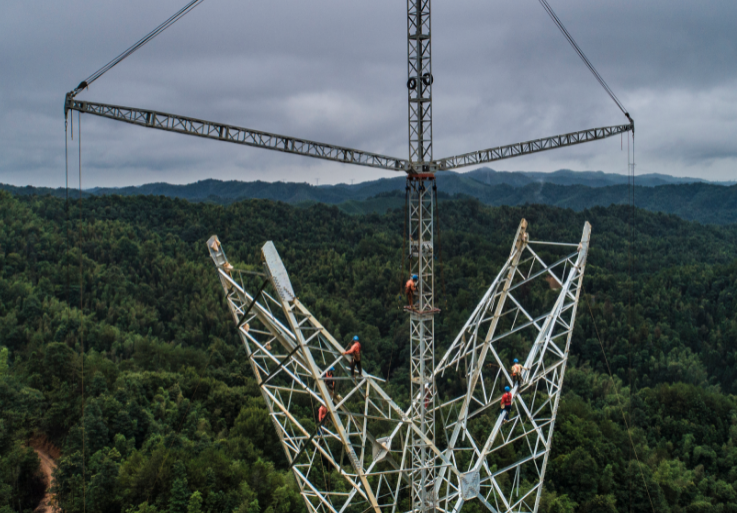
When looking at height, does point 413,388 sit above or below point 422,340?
below

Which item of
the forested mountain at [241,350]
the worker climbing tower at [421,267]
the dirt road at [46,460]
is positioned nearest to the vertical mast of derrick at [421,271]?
the worker climbing tower at [421,267]

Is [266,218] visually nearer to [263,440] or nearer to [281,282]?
[263,440]

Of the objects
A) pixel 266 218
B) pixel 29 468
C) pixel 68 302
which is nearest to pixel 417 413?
pixel 29 468

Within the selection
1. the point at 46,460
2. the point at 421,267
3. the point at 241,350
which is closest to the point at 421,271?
the point at 421,267

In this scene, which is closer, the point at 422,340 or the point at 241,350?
the point at 422,340

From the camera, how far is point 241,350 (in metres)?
82.2

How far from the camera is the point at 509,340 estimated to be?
93.6 meters

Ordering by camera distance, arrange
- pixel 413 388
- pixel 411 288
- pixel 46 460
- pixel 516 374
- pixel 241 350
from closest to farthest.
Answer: pixel 411 288, pixel 516 374, pixel 413 388, pixel 46 460, pixel 241 350

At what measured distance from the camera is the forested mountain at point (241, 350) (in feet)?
144

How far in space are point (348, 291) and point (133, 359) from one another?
176 feet

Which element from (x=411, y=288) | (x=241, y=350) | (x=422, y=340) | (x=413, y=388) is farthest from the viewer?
(x=241, y=350)

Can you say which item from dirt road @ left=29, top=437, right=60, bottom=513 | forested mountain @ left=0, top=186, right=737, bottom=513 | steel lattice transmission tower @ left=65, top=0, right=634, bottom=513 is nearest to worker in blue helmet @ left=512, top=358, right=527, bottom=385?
steel lattice transmission tower @ left=65, top=0, right=634, bottom=513

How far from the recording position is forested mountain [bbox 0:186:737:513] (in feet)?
144

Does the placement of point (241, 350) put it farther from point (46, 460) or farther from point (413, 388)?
point (413, 388)
